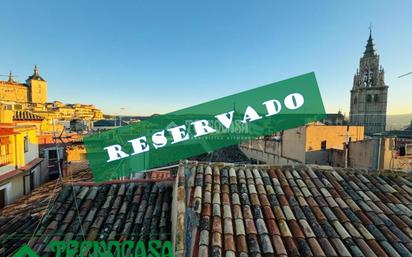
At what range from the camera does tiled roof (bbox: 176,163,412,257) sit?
9.68 ft

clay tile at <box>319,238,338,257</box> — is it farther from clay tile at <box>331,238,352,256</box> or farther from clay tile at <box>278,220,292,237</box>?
clay tile at <box>278,220,292,237</box>

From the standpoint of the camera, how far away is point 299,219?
3469mm

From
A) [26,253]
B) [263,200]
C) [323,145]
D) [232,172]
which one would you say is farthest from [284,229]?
[323,145]

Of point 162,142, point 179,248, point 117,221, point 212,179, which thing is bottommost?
point 117,221

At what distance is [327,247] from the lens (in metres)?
2.96

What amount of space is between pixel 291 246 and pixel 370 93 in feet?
238

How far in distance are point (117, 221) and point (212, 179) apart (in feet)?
6.23

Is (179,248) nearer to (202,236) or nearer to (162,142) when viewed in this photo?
(202,236)

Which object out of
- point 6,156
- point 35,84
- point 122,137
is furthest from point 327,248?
point 35,84

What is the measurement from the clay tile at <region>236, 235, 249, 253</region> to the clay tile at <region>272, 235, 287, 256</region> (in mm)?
376

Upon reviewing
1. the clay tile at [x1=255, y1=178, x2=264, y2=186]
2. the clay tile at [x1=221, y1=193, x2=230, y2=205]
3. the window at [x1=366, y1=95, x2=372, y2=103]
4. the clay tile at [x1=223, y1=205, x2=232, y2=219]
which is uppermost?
the window at [x1=366, y1=95, x2=372, y2=103]

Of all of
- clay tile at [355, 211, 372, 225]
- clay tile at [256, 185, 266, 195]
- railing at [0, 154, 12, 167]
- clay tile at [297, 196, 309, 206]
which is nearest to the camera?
clay tile at [355, 211, 372, 225]

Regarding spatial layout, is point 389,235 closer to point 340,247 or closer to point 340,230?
point 340,230

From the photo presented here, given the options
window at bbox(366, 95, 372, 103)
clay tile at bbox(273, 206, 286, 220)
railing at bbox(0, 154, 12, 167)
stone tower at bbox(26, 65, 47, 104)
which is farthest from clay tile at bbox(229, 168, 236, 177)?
window at bbox(366, 95, 372, 103)
